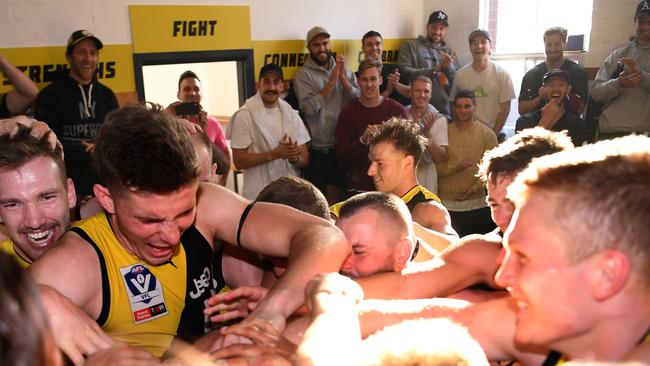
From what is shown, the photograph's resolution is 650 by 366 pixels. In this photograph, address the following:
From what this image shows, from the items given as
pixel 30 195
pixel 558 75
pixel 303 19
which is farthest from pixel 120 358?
pixel 303 19

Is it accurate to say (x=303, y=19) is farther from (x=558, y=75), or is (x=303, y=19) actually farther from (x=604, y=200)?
(x=604, y=200)

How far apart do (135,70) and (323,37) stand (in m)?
2.37

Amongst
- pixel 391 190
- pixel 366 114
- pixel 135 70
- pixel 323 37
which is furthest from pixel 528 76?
pixel 135 70

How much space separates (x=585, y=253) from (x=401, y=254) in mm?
1196

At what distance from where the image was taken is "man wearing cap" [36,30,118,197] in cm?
557

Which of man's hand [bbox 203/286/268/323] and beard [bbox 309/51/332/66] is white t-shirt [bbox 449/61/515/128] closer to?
beard [bbox 309/51/332/66]

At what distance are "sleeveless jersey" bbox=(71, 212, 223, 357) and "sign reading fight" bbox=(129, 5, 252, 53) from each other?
4.88m

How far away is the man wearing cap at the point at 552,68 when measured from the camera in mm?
6574

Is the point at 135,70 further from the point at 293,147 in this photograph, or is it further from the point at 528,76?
the point at 528,76

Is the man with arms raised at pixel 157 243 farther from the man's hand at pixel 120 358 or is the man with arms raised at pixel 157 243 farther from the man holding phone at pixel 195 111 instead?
the man holding phone at pixel 195 111

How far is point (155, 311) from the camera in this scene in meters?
2.44

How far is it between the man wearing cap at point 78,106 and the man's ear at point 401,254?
383cm

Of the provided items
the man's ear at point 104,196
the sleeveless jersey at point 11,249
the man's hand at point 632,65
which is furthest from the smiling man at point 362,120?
the man's ear at point 104,196

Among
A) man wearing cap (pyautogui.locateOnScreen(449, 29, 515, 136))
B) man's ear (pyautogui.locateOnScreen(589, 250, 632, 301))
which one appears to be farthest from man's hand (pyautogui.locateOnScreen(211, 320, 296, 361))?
man wearing cap (pyautogui.locateOnScreen(449, 29, 515, 136))
